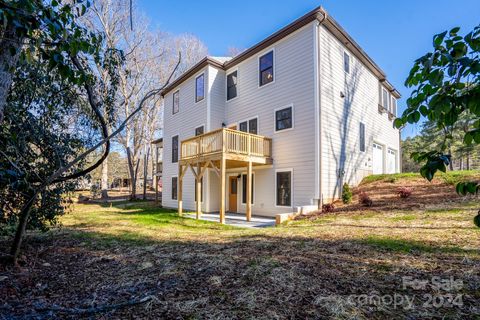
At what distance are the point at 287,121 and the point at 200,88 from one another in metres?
5.72

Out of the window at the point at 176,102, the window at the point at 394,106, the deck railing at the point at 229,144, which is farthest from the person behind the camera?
the window at the point at 394,106

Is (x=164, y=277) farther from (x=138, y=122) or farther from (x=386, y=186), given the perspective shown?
(x=138, y=122)

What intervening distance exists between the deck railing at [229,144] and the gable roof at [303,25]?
4280 mm

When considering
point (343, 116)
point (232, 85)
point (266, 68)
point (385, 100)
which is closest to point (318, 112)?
point (343, 116)

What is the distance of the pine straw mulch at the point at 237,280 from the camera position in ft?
8.48

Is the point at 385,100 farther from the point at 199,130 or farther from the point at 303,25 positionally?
the point at 199,130

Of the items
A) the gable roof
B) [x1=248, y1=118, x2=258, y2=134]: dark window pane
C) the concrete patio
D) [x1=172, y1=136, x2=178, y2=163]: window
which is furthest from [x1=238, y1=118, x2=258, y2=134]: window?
[x1=172, y1=136, x2=178, y2=163]: window

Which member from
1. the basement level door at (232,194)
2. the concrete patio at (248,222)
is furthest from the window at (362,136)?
the basement level door at (232,194)

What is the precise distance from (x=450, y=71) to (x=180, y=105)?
52.1 ft

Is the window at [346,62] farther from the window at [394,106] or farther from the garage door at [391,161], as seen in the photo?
the window at [394,106]

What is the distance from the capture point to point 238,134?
10227mm

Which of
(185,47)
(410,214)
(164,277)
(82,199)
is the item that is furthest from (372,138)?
(82,199)

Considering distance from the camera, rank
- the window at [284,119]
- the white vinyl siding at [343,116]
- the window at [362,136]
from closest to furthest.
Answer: the white vinyl siding at [343,116]
the window at [284,119]
the window at [362,136]

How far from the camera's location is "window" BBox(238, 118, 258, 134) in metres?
12.1
